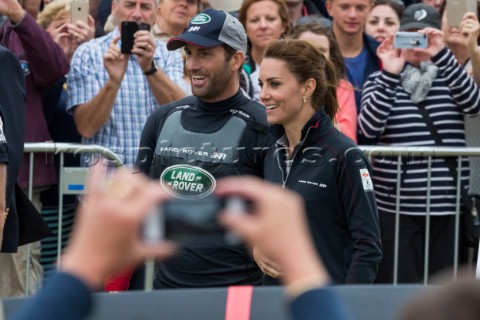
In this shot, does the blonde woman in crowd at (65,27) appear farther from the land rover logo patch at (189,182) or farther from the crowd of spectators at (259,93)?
the land rover logo patch at (189,182)

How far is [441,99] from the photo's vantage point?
711 centimetres

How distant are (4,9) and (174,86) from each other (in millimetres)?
1154

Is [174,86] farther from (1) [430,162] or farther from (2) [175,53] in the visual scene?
(1) [430,162]

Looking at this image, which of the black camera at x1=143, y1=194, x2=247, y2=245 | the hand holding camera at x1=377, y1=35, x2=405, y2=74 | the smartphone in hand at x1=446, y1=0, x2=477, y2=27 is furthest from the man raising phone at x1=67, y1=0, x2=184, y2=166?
the black camera at x1=143, y1=194, x2=247, y2=245

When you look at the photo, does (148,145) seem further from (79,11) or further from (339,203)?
(79,11)

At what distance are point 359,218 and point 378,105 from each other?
2560 millimetres

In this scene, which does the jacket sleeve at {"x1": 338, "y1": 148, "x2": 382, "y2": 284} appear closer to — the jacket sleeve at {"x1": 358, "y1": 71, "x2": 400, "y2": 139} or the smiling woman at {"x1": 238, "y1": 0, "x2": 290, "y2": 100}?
the jacket sleeve at {"x1": 358, "y1": 71, "x2": 400, "y2": 139}

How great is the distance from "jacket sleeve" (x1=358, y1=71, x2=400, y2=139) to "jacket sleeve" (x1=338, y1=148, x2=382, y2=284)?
2434mm

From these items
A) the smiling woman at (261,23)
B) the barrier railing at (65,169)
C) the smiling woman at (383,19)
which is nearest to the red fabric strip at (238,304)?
the barrier railing at (65,169)

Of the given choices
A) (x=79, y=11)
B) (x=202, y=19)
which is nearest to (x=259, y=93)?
(x=79, y=11)

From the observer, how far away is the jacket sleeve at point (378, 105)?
275 inches

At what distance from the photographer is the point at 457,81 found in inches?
279

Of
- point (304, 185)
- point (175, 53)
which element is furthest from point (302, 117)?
point (175, 53)

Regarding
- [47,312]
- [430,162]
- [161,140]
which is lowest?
[430,162]
